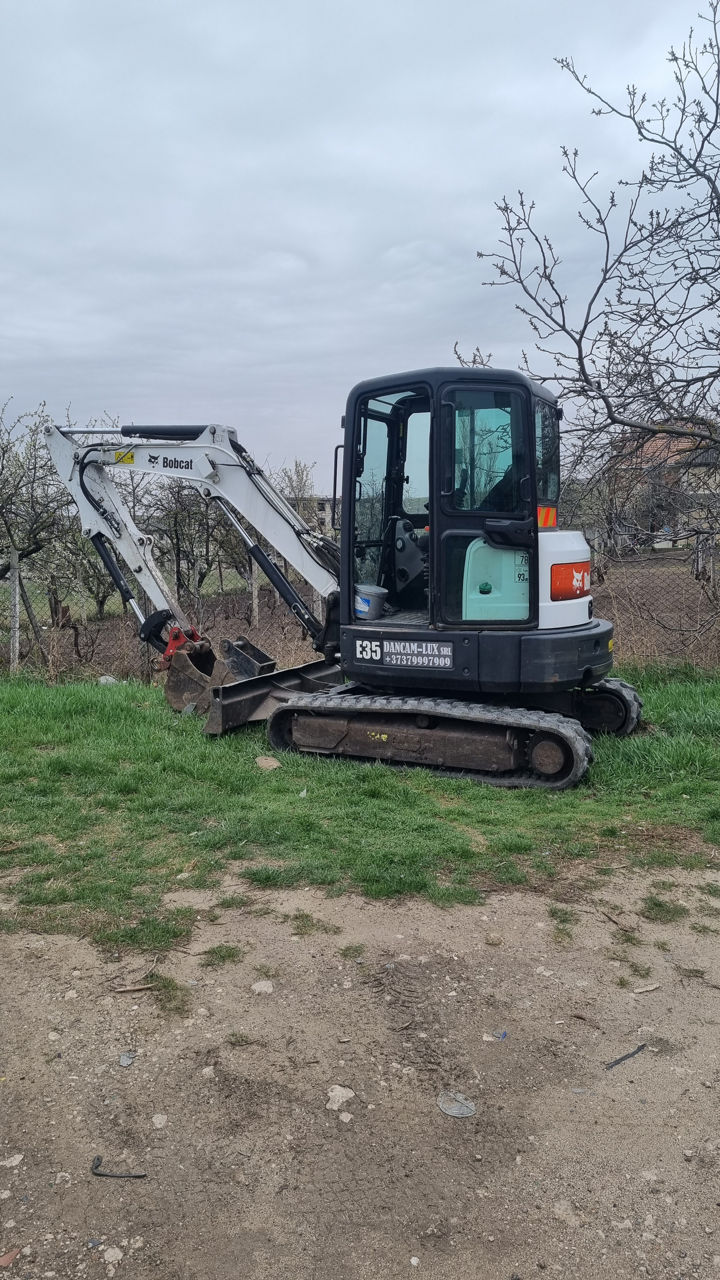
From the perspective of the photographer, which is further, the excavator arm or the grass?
the excavator arm

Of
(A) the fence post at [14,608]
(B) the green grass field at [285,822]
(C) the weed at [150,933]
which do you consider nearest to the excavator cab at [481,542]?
(B) the green grass field at [285,822]

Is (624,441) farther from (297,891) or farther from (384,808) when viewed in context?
(297,891)

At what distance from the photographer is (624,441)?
6621mm

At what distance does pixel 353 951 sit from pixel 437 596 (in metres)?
3.06

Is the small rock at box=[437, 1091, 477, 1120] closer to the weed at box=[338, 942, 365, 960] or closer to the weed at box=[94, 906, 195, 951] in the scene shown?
the weed at box=[338, 942, 365, 960]

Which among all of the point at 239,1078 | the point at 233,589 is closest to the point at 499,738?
the point at 239,1078

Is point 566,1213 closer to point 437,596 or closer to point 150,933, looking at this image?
point 150,933

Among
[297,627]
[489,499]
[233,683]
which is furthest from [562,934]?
[297,627]

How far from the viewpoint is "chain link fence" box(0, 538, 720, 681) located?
9078mm

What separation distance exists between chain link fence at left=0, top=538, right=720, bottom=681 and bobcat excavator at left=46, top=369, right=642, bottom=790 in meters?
1.09

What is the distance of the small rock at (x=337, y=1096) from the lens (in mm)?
2746

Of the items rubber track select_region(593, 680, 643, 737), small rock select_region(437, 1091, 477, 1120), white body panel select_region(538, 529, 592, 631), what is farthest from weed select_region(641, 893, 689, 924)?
rubber track select_region(593, 680, 643, 737)

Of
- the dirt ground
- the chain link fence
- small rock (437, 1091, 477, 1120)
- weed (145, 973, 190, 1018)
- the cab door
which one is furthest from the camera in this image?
the chain link fence

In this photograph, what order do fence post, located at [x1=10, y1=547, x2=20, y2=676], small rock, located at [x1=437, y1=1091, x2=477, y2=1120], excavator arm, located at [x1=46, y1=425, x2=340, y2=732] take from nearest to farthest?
small rock, located at [x1=437, y1=1091, x2=477, y2=1120]
excavator arm, located at [x1=46, y1=425, x2=340, y2=732]
fence post, located at [x1=10, y1=547, x2=20, y2=676]
